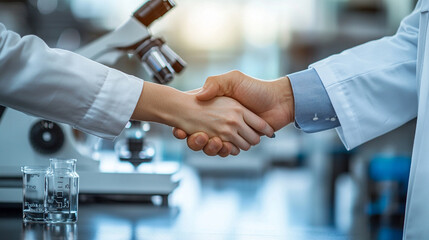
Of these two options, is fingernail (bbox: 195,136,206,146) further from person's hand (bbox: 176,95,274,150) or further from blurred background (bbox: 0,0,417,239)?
blurred background (bbox: 0,0,417,239)

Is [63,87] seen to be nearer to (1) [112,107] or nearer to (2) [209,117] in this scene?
(1) [112,107]

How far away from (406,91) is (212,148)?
0.47 metres

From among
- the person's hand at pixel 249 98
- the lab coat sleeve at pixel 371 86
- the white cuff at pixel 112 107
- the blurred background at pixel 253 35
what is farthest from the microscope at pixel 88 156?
the blurred background at pixel 253 35

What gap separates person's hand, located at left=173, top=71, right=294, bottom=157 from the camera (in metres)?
1.21

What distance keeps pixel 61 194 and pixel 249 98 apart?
540mm

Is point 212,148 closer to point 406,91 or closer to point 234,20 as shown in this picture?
point 406,91

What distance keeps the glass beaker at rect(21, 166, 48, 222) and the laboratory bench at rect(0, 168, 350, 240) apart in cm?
2

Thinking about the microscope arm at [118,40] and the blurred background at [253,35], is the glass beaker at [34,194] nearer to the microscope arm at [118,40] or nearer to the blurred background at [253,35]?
the microscope arm at [118,40]

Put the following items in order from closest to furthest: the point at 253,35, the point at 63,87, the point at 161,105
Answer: the point at 63,87, the point at 161,105, the point at 253,35

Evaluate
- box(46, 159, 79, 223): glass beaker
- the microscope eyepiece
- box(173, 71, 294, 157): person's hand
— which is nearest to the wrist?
box(173, 71, 294, 157): person's hand

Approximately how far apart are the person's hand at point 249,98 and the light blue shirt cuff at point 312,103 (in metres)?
0.04

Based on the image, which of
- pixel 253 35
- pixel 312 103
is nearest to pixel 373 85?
pixel 312 103

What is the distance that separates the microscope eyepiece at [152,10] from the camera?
122 cm

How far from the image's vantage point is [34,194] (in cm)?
94
